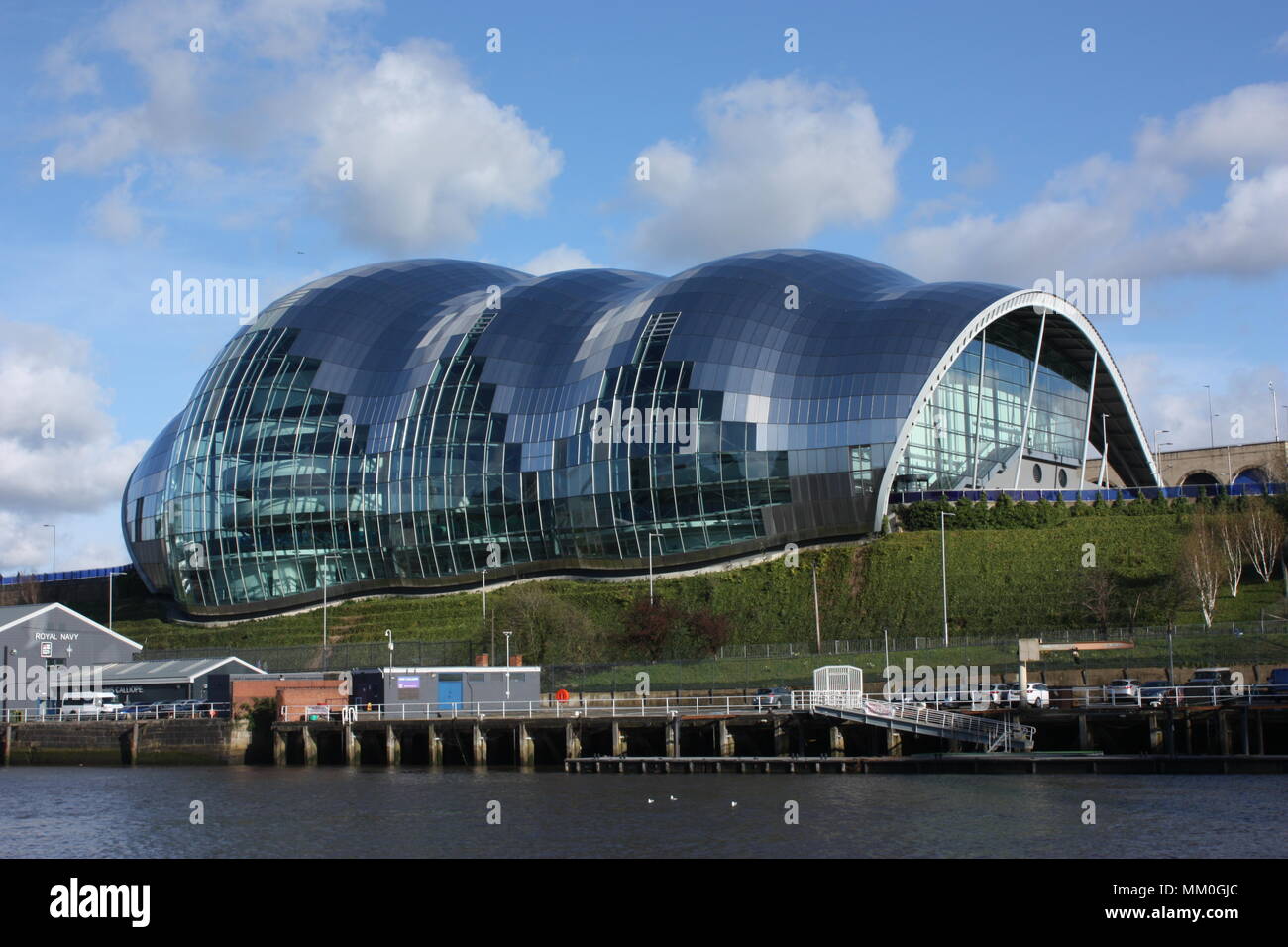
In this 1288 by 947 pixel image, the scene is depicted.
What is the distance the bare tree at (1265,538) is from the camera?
281 feet

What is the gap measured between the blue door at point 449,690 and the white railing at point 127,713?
1185 centimetres

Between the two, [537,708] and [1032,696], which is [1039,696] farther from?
[537,708]

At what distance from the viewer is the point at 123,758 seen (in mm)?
72250

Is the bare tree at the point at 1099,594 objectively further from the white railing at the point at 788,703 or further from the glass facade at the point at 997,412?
the glass facade at the point at 997,412

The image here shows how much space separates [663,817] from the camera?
43406 mm

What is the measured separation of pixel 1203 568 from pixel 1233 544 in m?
8.00

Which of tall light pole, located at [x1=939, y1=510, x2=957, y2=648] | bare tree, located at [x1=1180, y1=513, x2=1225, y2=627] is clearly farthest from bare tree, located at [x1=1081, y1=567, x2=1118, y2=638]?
tall light pole, located at [x1=939, y1=510, x2=957, y2=648]

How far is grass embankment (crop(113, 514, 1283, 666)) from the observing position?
265ft

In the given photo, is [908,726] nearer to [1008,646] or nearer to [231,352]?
[1008,646]

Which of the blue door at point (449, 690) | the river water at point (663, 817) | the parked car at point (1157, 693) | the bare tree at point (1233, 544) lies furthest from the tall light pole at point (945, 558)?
the river water at point (663, 817)

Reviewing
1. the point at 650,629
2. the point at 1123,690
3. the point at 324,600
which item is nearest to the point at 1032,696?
the point at 1123,690

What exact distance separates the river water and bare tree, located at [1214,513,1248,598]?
35.8m

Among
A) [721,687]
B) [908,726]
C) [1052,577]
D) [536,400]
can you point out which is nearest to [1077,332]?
[1052,577]

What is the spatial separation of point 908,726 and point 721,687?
1467 cm
